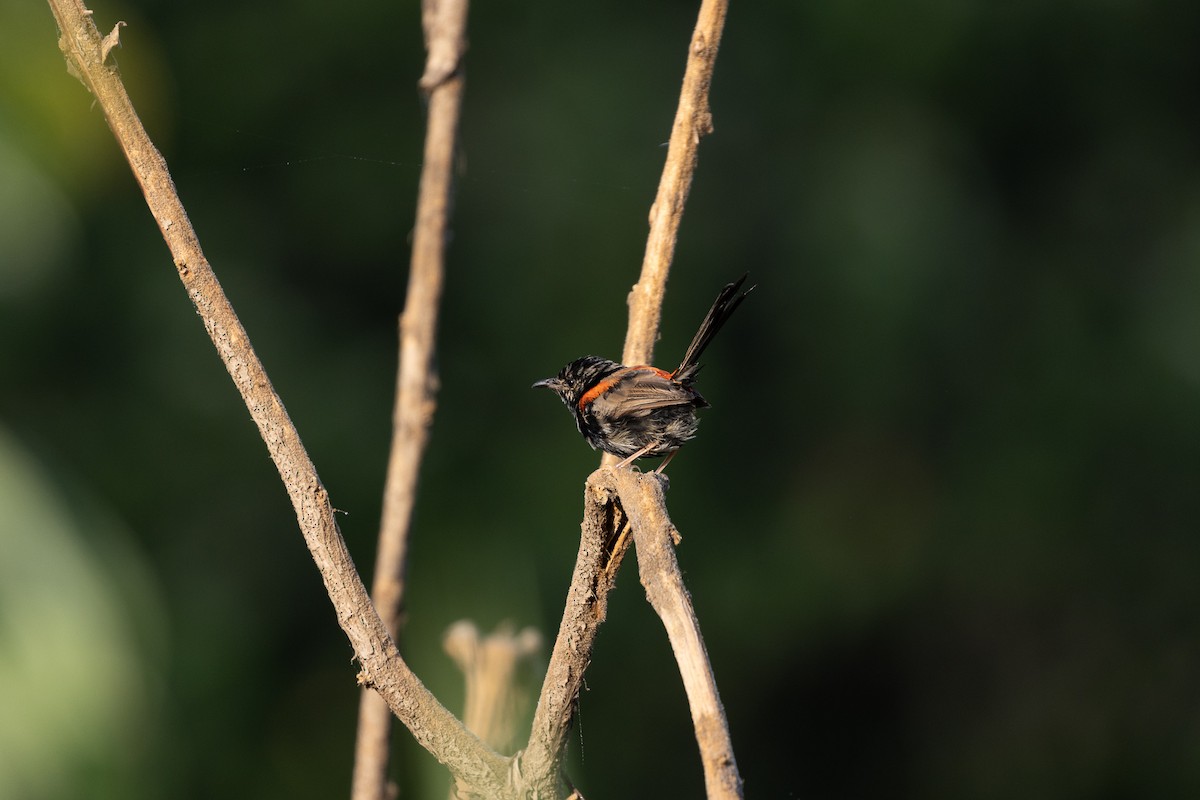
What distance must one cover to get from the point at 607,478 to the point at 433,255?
107cm

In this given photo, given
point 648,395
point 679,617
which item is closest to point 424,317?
point 648,395

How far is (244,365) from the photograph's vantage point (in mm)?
1343

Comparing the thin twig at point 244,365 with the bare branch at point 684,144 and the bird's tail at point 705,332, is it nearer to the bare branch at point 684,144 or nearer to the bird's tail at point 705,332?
the bare branch at point 684,144

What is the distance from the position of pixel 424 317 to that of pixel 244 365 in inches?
46.9

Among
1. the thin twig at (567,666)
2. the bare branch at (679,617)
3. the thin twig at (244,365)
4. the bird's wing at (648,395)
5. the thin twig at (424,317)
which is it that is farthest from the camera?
the bird's wing at (648,395)

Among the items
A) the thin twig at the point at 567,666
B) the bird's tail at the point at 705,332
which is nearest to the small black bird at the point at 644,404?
the bird's tail at the point at 705,332

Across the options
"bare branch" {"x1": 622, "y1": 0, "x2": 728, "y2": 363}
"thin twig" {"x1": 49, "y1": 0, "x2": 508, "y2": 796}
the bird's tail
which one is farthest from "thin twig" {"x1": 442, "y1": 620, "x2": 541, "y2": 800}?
the bird's tail

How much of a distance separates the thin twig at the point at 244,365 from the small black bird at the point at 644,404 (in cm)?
167

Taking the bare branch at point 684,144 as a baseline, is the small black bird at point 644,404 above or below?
above

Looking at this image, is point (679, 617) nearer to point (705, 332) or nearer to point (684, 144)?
point (684, 144)

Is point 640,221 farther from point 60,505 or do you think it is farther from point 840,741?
point 60,505

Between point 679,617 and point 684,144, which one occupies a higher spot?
point 684,144

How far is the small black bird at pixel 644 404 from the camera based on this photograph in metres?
3.17

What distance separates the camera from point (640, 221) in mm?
6652
